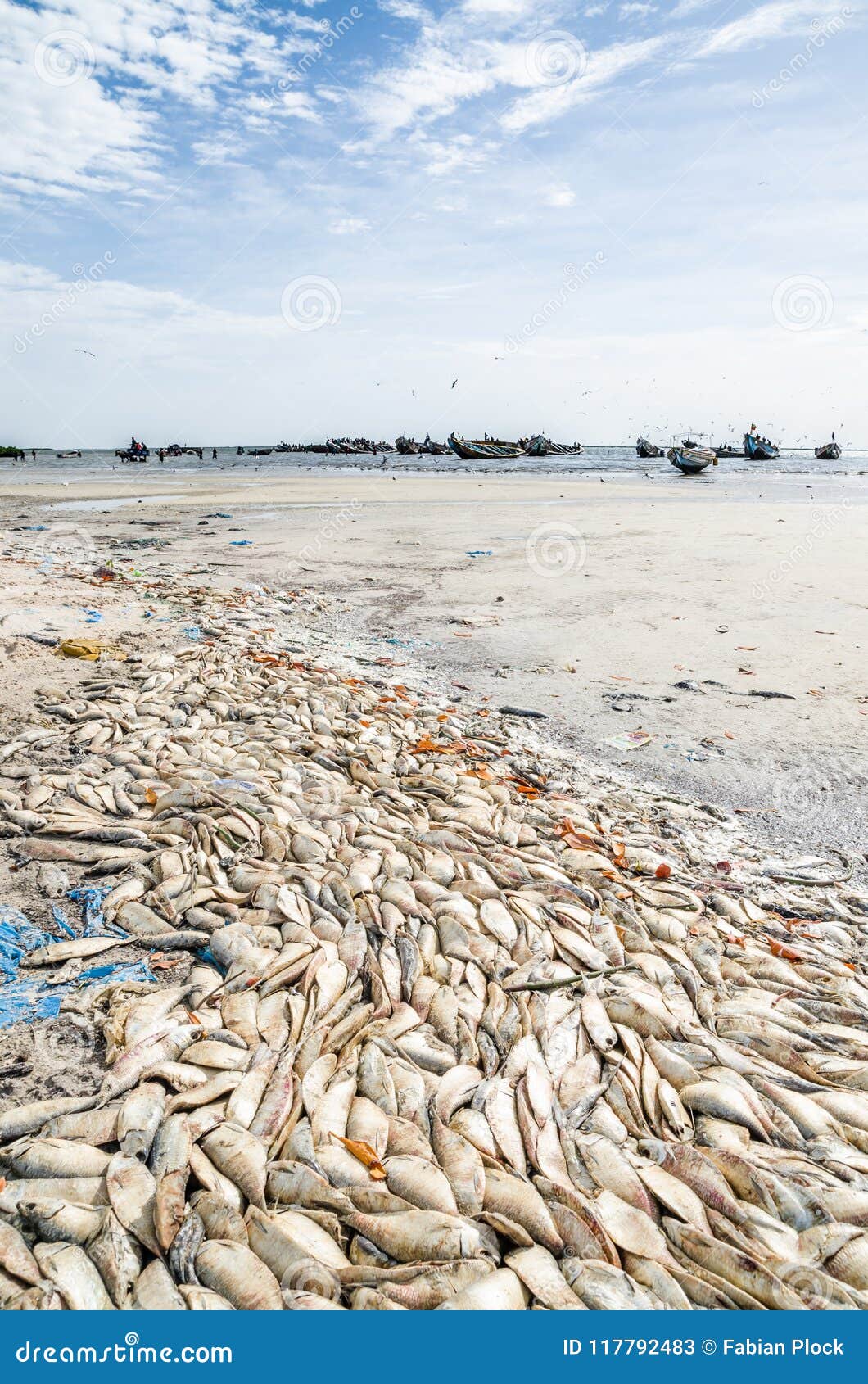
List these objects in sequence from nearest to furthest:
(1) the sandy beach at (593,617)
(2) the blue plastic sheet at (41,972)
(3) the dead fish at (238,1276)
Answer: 1. (3) the dead fish at (238,1276)
2. (2) the blue plastic sheet at (41,972)
3. (1) the sandy beach at (593,617)

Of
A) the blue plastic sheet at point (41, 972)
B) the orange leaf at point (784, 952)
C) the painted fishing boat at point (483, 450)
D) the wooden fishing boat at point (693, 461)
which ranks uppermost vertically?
the painted fishing boat at point (483, 450)

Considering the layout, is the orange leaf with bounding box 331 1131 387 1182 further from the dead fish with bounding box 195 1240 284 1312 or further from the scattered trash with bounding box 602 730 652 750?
the scattered trash with bounding box 602 730 652 750

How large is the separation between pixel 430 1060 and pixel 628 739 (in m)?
4.04

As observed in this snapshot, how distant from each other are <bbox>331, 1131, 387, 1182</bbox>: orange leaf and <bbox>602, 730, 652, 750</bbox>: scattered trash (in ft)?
14.0

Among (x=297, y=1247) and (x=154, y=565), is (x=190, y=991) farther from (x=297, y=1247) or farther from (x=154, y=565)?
(x=154, y=565)

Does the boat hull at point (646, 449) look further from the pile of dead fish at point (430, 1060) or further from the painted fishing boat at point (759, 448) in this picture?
the pile of dead fish at point (430, 1060)

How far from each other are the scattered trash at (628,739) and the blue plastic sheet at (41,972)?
4.02 metres

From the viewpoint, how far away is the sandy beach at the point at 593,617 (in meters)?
5.90

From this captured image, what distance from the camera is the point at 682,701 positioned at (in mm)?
7027

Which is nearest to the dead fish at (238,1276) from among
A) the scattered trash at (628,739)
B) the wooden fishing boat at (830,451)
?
the scattered trash at (628,739)

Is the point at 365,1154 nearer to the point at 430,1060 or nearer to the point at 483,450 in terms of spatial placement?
the point at 430,1060

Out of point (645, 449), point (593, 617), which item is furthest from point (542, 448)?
point (593, 617)

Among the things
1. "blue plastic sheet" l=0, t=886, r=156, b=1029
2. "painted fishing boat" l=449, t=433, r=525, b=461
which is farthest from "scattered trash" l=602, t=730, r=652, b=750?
"painted fishing boat" l=449, t=433, r=525, b=461
